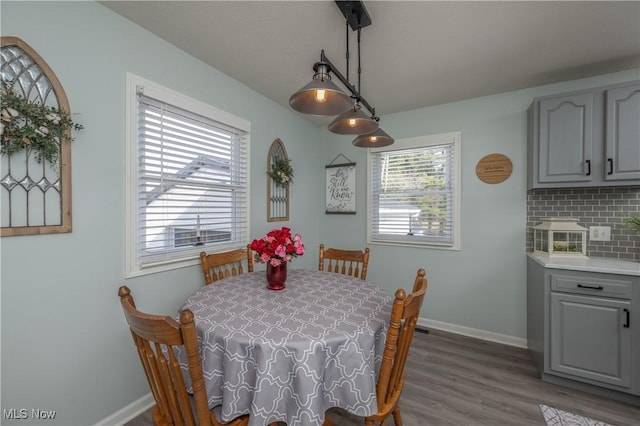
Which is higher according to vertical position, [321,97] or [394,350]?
[321,97]

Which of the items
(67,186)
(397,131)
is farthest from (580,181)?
(67,186)

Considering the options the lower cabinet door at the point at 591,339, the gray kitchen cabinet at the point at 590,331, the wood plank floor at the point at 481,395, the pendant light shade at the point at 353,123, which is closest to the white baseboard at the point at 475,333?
the wood plank floor at the point at 481,395

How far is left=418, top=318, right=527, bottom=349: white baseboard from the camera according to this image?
274 centimetres

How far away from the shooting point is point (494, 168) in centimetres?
283

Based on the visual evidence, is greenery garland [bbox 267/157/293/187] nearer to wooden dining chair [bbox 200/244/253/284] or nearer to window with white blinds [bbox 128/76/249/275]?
window with white blinds [bbox 128/76/249/275]

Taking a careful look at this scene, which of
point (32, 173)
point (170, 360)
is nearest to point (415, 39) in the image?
point (170, 360)

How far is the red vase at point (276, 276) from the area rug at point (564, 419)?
197 cm

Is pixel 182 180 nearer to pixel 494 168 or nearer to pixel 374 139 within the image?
pixel 374 139

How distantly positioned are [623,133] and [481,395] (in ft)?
7.57

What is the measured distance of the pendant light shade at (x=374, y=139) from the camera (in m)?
1.96

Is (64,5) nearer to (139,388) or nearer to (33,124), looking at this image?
(33,124)

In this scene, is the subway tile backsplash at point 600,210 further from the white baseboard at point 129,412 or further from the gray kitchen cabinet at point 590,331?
the white baseboard at point 129,412

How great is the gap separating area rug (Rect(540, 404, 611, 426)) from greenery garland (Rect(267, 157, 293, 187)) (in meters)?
2.93

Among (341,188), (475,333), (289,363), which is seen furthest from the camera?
(341,188)
